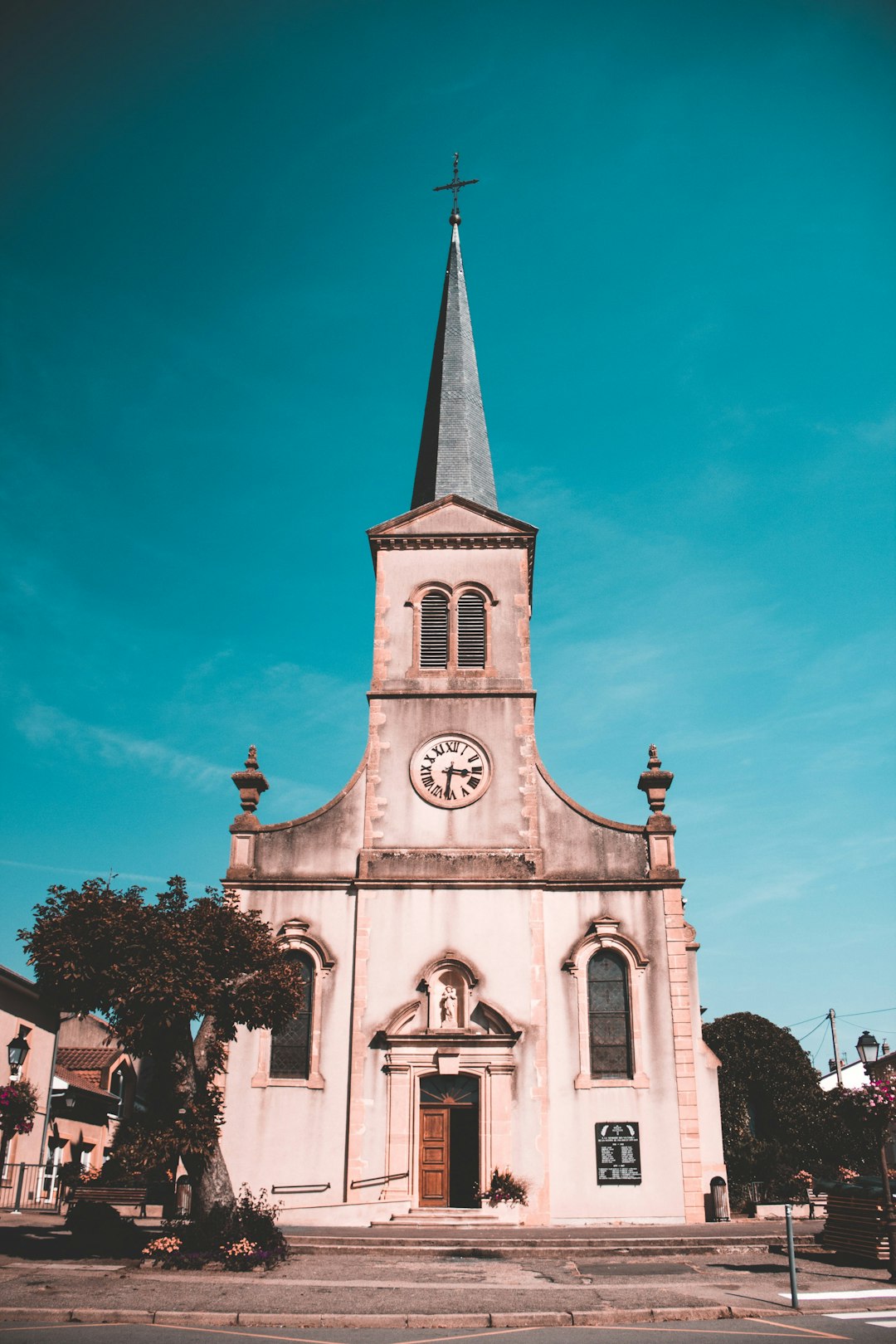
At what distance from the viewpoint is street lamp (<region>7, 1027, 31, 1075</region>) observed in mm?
21312

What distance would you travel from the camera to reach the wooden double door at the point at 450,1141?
21109mm

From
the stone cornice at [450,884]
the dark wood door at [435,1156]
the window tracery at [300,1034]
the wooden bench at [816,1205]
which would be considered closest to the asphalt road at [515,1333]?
the dark wood door at [435,1156]

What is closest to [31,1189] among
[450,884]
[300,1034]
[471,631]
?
[300,1034]

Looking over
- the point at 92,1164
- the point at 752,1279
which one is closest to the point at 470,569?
the point at 752,1279

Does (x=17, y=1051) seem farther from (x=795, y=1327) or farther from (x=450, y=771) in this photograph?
(x=795, y=1327)

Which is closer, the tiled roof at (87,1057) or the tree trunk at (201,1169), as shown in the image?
the tree trunk at (201,1169)

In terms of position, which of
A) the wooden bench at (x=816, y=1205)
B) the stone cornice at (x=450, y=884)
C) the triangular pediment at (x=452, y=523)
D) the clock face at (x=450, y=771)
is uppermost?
the triangular pediment at (x=452, y=523)

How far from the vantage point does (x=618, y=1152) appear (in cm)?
2119

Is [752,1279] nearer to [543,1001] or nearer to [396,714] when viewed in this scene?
[543,1001]

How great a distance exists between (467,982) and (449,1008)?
659 mm

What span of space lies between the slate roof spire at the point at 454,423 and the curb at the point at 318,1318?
20.1 m

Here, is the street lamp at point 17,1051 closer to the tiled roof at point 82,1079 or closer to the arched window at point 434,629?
the tiled roof at point 82,1079

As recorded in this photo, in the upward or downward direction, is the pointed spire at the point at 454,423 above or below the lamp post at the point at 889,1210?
above

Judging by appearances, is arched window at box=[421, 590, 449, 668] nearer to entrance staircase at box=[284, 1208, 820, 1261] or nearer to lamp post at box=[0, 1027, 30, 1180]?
lamp post at box=[0, 1027, 30, 1180]
